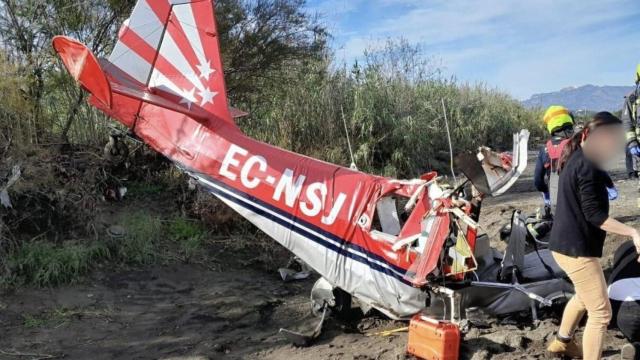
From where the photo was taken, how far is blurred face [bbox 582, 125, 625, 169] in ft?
12.1

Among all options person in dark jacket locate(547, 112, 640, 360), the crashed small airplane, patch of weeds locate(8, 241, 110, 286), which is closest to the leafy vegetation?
patch of weeds locate(8, 241, 110, 286)

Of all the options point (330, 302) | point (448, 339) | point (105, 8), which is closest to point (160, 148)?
point (330, 302)

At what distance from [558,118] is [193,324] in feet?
15.5

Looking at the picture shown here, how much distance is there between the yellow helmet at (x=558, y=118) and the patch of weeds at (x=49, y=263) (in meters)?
5.42

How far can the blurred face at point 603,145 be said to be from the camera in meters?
3.68

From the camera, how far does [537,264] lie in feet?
17.0

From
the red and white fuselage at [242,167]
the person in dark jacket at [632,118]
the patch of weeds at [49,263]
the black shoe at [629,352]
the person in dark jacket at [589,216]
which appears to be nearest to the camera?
the person in dark jacket at [589,216]

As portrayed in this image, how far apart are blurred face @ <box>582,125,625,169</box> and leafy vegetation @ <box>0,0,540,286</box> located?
4.43 meters

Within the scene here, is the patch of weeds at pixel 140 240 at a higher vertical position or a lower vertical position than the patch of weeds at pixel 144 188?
lower

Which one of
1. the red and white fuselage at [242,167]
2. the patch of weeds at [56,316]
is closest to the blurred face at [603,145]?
the red and white fuselage at [242,167]

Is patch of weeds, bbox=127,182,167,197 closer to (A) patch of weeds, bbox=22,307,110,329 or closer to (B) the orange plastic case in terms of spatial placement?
(A) patch of weeds, bbox=22,307,110,329

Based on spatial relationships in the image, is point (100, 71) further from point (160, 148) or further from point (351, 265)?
point (351, 265)

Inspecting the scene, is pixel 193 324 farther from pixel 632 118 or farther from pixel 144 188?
pixel 632 118

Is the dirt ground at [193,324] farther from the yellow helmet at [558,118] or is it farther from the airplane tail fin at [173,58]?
the airplane tail fin at [173,58]
